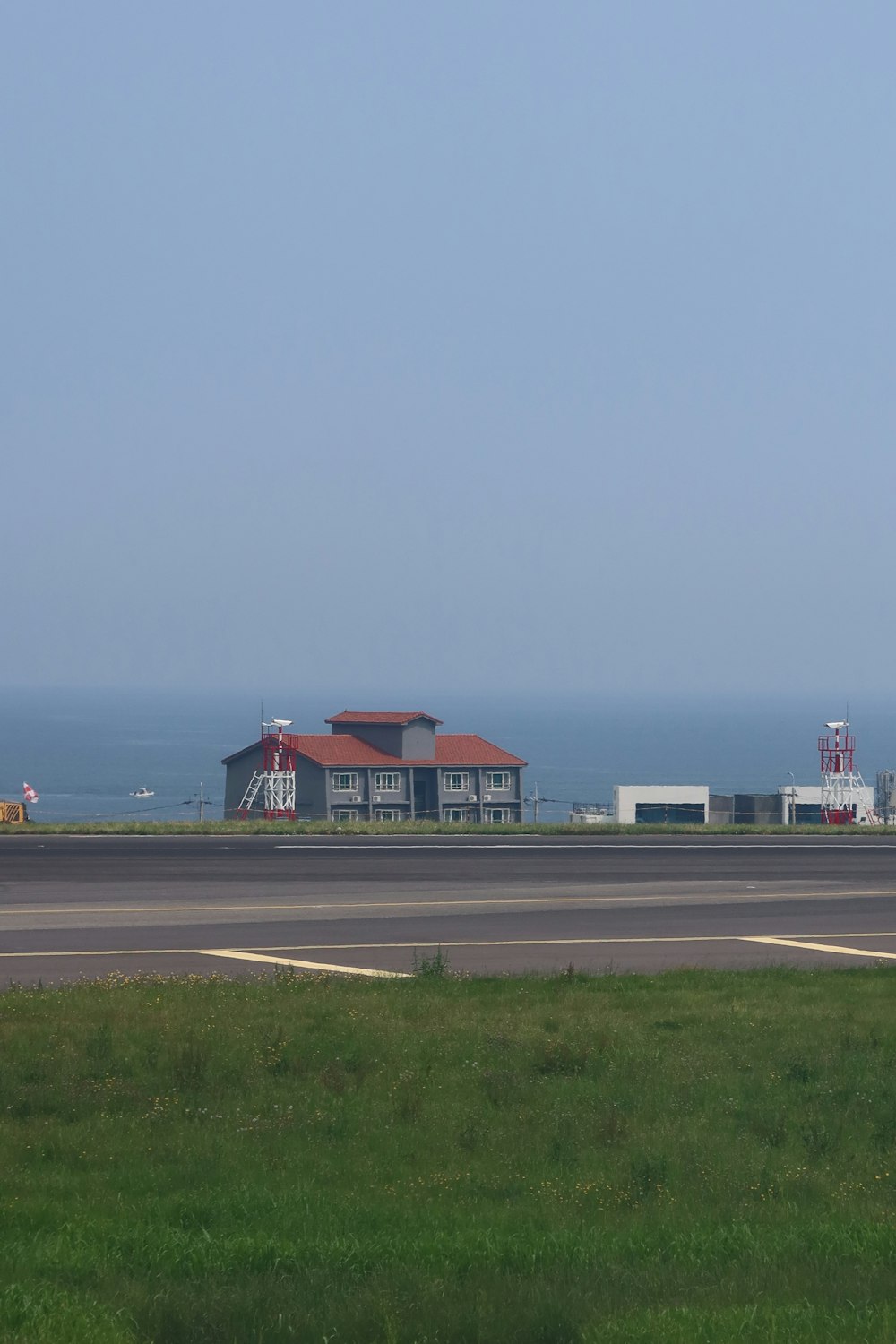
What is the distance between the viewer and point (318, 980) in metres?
16.5

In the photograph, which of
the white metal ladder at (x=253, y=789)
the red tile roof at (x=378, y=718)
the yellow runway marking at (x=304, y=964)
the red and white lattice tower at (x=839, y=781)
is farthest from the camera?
the red tile roof at (x=378, y=718)

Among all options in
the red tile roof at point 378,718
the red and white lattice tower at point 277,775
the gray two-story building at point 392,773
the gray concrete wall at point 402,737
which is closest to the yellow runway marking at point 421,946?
the red and white lattice tower at point 277,775

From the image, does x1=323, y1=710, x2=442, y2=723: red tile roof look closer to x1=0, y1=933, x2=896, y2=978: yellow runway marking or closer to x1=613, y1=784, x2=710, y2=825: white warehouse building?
x1=613, y1=784, x2=710, y2=825: white warehouse building

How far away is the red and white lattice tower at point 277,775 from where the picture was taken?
78.7 meters

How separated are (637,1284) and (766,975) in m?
11.1

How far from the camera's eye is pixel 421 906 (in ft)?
84.1

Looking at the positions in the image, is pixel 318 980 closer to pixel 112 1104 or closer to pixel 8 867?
pixel 112 1104

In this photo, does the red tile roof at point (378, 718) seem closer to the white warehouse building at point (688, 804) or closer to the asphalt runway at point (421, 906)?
the white warehouse building at point (688, 804)

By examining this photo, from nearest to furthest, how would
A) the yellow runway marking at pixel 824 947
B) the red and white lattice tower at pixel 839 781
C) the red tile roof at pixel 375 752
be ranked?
the yellow runway marking at pixel 824 947, the red and white lattice tower at pixel 839 781, the red tile roof at pixel 375 752

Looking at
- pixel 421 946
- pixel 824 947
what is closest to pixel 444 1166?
pixel 421 946

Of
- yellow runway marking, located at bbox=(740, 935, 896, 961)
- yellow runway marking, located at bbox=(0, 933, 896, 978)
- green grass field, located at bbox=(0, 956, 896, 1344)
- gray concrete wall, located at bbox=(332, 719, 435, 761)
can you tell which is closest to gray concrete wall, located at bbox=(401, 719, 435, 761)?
gray concrete wall, located at bbox=(332, 719, 435, 761)

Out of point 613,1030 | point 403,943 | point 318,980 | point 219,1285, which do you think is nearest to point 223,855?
point 403,943

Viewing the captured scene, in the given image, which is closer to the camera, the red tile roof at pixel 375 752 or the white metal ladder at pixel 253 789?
the white metal ladder at pixel 253 789

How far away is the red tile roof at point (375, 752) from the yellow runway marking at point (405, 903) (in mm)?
63817
